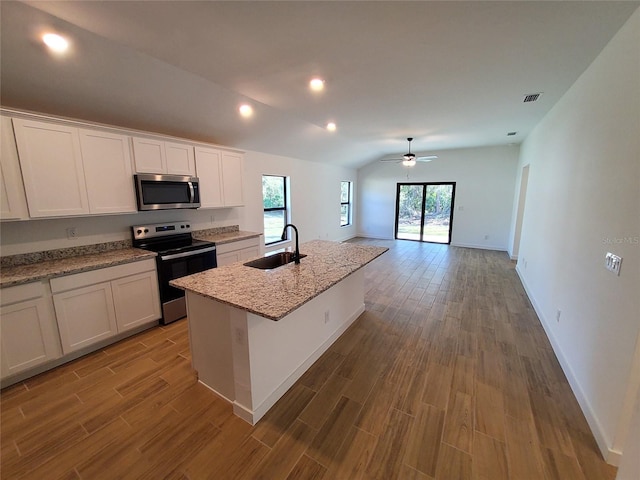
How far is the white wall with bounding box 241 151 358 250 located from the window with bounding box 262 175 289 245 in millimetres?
166

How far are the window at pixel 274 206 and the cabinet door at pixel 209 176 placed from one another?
149 centimetres

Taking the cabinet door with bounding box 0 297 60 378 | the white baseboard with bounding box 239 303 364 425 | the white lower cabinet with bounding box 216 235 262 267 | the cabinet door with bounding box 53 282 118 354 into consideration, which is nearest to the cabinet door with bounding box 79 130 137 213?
the cabinet door with bounding box 53 282 118 354

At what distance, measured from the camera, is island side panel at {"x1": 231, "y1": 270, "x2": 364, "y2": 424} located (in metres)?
1.74

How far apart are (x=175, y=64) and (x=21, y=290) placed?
2.31 metres

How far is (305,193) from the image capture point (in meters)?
6.41

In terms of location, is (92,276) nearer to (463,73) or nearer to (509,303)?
(463,73)

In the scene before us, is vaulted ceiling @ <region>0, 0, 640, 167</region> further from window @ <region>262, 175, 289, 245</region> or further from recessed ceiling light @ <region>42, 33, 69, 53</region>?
window @ <region>262, 175, 289, 245</region>

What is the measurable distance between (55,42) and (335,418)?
135 inches

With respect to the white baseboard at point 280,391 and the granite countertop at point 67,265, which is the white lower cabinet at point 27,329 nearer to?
the granite countertop at point 67,265

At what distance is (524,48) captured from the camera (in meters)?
2.09

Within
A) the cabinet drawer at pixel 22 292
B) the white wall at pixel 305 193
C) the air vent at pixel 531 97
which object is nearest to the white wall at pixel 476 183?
the white wall at pixel 305 193

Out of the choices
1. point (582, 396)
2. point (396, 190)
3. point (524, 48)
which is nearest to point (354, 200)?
point (396, 190)

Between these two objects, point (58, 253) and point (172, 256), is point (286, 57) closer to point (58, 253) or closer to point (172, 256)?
point (172, 256)

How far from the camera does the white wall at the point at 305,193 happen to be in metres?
4.97
